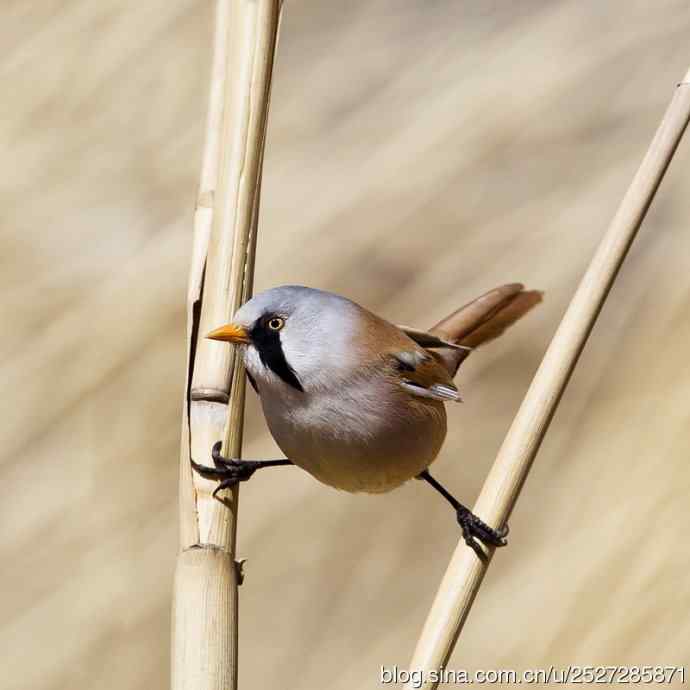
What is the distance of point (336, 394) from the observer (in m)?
0.92

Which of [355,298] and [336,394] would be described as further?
[355,298]

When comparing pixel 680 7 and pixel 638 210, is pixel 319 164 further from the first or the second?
pixel 638 210

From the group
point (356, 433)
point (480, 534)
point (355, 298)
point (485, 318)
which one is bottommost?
point (480, 534)

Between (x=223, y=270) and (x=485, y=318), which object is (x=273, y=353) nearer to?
(x=223, y=270)

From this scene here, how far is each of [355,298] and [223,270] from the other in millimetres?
831

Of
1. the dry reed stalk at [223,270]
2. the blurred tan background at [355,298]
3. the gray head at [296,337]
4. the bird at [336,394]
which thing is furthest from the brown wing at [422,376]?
the blurred tan background at [355,298]

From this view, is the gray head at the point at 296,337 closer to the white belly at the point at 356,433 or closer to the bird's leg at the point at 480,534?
the white belly at the point at 356,433

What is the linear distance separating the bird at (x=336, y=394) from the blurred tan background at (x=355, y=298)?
1.75 ft

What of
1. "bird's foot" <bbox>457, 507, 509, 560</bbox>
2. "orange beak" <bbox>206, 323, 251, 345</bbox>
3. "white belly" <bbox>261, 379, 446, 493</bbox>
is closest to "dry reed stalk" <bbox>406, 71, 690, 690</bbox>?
"bird's foot" <bbox>457, 507, 509, 560</bbox>

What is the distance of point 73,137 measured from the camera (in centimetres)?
177

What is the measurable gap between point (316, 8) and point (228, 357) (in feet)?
4.22

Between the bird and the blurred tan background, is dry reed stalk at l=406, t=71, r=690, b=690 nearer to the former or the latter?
the bird

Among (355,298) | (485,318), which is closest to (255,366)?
(485,318)

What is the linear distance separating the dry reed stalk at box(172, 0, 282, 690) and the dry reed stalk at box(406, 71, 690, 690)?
186 mm
